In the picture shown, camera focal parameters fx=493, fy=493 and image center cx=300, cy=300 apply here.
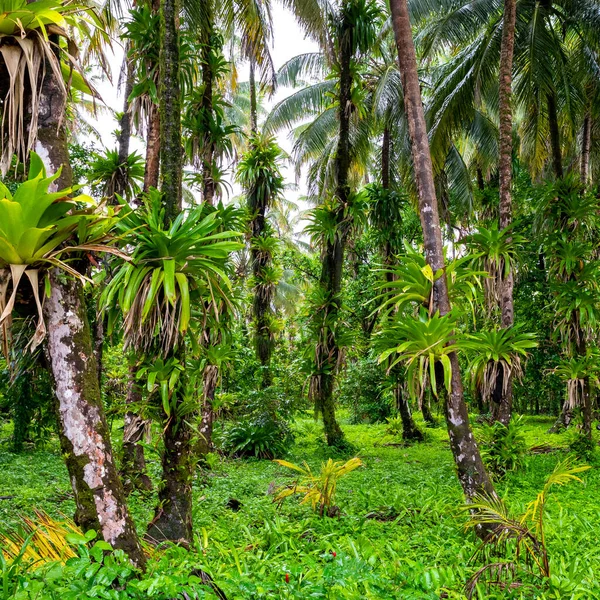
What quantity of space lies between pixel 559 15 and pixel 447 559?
8.93 m

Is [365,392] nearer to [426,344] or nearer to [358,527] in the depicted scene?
[358,527]

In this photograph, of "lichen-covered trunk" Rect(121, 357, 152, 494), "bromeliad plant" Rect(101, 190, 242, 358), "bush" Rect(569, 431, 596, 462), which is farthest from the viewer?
"bush" Rect(569, 431, 596, 462)

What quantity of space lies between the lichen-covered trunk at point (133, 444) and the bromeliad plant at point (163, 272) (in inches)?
22.1

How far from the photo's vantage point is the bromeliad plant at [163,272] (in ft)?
11.2

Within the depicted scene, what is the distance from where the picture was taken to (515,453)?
639 cm

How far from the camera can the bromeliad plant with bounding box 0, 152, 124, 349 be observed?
225 cm

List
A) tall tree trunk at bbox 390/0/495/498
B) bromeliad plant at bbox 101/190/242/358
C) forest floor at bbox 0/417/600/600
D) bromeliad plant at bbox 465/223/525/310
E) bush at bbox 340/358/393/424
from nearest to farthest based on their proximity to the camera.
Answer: forest floor at bbox 0/417/600/600
bromeliad plant at bbox 101/190/242/358
tall tree trunk at bbox 390/0/495/498
bromeliad plant at bbox 465/223/525/310
bush at bbox 340/358/393/424

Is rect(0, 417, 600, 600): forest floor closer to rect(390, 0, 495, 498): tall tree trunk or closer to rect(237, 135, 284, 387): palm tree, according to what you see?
rect(390, 0, 495, 498): tall tree trunk

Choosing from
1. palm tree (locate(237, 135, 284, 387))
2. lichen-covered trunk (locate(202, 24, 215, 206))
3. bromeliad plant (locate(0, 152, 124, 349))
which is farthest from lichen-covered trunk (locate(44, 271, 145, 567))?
palm tree (locate(237, 135, 284, 387))

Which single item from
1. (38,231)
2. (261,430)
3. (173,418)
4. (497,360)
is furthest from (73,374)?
(261,430)

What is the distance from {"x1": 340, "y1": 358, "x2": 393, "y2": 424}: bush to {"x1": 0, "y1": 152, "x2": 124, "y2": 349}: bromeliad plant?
36.5ft

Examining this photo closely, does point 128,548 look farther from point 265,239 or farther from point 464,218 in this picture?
point 464,218

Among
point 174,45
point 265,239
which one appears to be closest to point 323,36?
point 265,239

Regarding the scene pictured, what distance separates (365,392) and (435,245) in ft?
33.2
